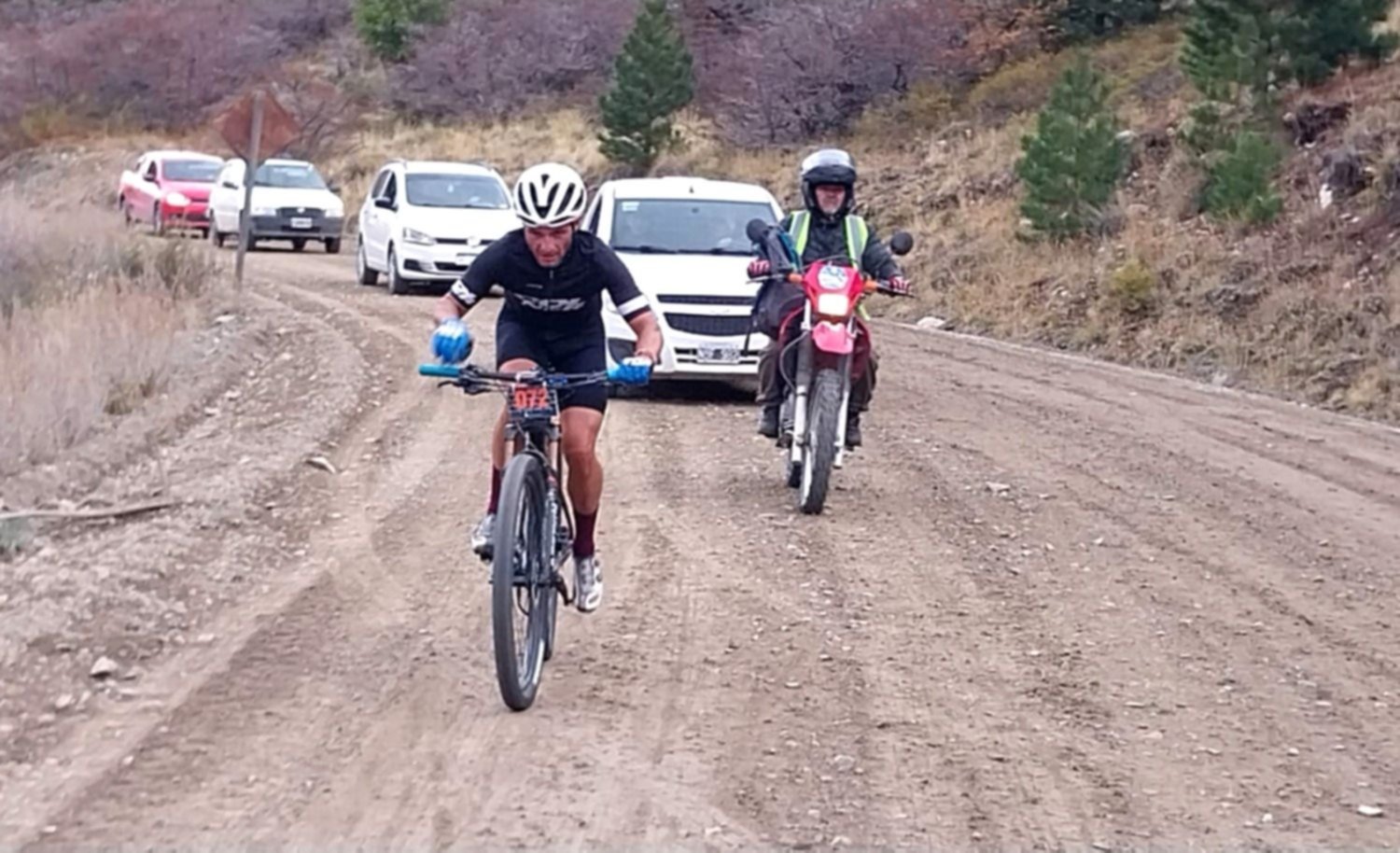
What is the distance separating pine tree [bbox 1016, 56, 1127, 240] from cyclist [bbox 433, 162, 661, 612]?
16.8 m

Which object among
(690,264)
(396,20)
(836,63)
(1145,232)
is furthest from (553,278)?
(396,20)

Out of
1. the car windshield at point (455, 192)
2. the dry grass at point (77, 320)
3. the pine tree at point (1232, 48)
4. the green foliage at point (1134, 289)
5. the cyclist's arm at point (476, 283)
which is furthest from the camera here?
the car windshield at point (455, 192)

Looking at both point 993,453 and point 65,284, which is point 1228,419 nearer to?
point 993,453

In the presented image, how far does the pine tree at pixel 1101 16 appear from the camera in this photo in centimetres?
3541

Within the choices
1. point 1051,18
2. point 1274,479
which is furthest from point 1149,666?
point 1051,18

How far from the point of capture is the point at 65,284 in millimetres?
19516

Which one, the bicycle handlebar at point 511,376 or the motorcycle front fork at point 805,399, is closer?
the bicycle handlebar at point 511,376

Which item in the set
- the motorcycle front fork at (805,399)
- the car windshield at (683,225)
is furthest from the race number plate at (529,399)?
the car windshield at (683,225)

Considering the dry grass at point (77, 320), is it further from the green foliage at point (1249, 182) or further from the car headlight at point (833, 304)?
the green foliage at point (1249, 182)

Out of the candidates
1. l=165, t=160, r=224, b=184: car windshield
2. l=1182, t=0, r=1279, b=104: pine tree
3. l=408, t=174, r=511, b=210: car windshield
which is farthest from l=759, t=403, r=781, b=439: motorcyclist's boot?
l=165, t=160, r=224, b=184: car windshield

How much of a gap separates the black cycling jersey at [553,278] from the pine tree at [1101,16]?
29570mm

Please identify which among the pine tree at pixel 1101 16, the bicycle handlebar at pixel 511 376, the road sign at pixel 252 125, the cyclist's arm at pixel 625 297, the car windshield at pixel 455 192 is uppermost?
the pine tree at pixel 1101 16

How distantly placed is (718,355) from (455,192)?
34.7 ft

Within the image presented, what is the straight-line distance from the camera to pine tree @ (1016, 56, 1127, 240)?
23516 millimetres
